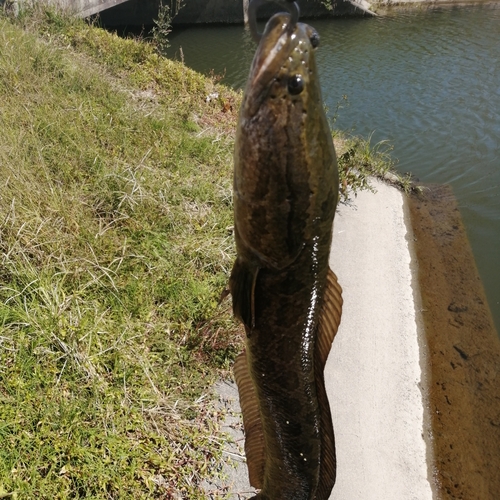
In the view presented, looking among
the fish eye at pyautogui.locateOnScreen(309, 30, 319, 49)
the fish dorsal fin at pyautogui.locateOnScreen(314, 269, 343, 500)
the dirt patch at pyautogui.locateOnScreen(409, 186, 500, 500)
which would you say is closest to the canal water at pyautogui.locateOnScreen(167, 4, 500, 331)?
the dirt patch at pyautogui.locateOnScreen(409, 186, 500, 500)

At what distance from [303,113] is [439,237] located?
5.74 m

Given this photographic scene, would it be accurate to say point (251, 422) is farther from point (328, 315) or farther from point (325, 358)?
point (328, 315)

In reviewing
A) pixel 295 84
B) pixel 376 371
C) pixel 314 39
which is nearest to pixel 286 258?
pixel 295 84

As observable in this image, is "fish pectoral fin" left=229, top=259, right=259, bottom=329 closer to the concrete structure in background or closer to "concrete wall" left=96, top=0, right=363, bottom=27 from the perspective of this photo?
the concrete structure in background

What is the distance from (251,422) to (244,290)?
661mm

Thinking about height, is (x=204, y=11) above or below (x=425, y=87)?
below

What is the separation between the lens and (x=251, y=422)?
5.99 ft

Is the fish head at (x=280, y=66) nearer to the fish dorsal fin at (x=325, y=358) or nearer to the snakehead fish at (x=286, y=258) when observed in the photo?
the snakehead fish at (x=286, y=258)

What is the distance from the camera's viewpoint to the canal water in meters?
7.79

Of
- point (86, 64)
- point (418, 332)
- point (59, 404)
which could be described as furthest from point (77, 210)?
point (86, 64)

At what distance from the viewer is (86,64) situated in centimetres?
718

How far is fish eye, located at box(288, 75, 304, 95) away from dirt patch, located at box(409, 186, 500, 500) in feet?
11.5

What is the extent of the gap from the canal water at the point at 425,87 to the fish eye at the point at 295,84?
16.0 ft

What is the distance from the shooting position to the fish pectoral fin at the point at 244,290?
144cm
